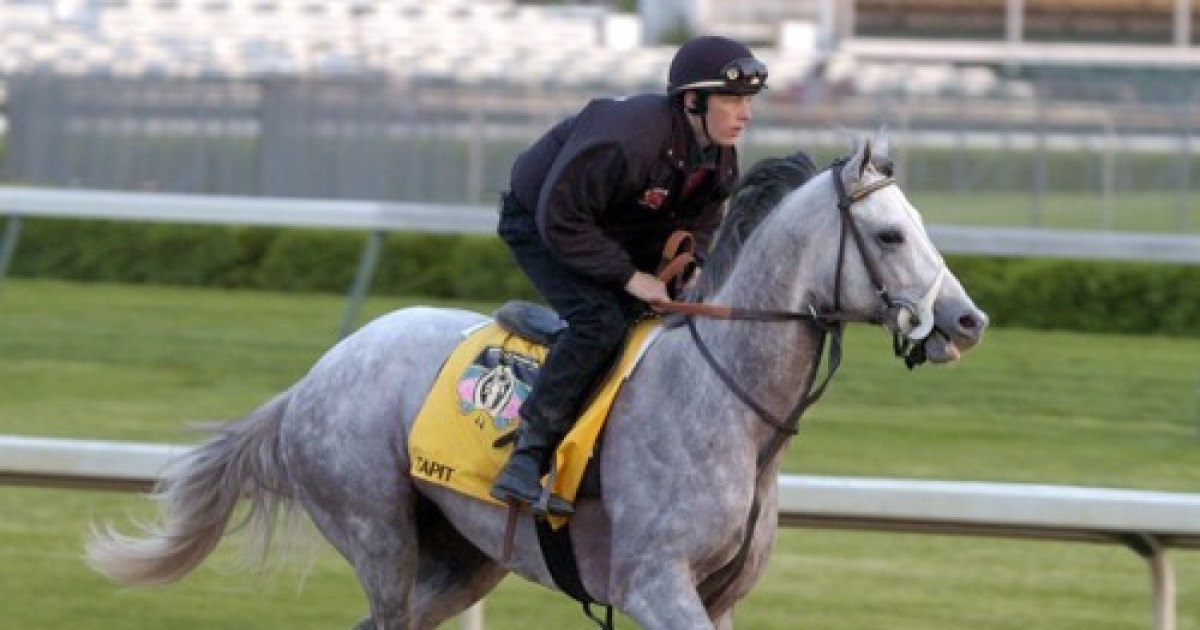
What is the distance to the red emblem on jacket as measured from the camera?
512cm

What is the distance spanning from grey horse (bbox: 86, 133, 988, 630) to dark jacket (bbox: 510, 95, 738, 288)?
0.14 m

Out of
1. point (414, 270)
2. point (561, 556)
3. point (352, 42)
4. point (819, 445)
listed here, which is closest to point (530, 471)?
point (561, 556)

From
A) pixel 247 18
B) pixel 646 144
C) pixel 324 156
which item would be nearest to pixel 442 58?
pixel 247 18

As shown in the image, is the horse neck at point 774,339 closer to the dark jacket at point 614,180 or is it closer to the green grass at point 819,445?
the dark jacket at point 614,180

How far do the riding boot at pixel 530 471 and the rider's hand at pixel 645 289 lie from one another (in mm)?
321

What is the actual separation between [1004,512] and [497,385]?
1.26m

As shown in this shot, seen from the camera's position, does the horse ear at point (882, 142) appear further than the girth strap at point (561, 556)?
No

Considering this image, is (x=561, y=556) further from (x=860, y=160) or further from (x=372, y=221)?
(x=372, y=221)

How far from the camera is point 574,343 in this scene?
5129mm

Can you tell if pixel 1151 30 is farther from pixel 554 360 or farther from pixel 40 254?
pixel 554 360

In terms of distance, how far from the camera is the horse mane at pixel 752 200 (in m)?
5.10

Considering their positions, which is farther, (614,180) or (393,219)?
(393,219)

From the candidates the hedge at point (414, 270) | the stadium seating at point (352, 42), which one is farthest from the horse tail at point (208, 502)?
the stadium seating at point (352, 42)

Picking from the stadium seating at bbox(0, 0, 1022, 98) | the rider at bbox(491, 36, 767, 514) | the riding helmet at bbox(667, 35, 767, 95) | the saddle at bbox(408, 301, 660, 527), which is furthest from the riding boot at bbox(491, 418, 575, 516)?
the stadium seating at bbox(0, 0, 1022, 98)
